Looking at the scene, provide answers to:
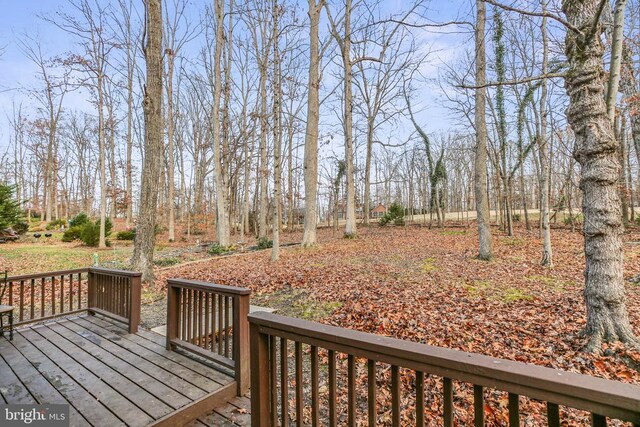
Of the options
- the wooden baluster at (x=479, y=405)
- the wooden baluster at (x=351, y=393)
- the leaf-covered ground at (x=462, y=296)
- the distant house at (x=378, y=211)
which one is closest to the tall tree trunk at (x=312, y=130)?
the leaf-covered ground at (x=462, y=296)

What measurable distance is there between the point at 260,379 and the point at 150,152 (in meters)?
6.49

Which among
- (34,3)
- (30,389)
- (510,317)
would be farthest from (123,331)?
(34,3)

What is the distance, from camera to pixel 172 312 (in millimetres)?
3688

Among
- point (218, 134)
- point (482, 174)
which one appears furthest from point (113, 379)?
point (218, 134)

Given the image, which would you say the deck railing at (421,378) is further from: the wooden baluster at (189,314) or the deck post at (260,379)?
the wooden baluster at (189,314)

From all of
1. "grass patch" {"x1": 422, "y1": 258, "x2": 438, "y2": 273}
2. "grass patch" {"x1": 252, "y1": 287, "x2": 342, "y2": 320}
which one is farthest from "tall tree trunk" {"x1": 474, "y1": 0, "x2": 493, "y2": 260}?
"grass patch" {"x1": 252, "y1": 287, "x2": 342, "y2": 320}

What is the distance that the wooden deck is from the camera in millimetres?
2549

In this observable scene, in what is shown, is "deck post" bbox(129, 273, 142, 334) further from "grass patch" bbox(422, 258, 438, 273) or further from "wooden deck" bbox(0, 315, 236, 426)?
"grass patch" bbox(422, 258, 438, 273)

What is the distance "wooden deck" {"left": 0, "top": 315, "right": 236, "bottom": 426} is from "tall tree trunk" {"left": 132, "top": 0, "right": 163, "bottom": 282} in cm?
295

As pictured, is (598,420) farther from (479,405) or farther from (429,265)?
(429,265)

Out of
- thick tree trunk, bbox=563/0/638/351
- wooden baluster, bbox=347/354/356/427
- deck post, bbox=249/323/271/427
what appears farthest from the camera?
thick tree trunk, bbox=563/0/638/351

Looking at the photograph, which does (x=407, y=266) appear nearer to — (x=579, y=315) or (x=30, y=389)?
(x=579, y=315)

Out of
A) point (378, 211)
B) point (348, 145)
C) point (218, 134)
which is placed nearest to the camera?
point (218, 134)

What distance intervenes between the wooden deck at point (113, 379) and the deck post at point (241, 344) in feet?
0.31
